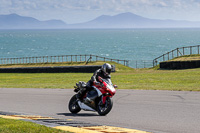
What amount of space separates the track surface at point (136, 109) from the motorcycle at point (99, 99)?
9.5 inches

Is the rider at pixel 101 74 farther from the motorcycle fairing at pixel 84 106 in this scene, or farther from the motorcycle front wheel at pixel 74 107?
the motorcycle front wheel at pixel 74 107

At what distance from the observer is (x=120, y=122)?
9.79m

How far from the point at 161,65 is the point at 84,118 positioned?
25.9 m

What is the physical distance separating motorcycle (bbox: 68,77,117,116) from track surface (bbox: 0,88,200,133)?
24 centimetres

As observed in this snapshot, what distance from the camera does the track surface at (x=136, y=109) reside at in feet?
30.1

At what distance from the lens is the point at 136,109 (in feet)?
38.1

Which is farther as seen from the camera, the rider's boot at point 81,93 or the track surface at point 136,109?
the rider's boot at point 81,93

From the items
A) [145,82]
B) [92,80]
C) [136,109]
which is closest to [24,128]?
[92,80]

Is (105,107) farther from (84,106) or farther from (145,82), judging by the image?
(145,82)

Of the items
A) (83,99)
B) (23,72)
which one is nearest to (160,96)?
(83,99)

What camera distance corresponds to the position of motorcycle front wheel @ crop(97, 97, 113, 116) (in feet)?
34.4

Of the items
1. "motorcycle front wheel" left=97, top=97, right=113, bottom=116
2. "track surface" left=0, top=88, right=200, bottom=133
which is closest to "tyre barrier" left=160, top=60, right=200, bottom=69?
"track surface" left=0, top=88, right=200, bottom=133

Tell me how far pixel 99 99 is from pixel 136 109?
1.44 meters

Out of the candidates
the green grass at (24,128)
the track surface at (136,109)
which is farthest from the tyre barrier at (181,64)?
the green grass at (24,128)
